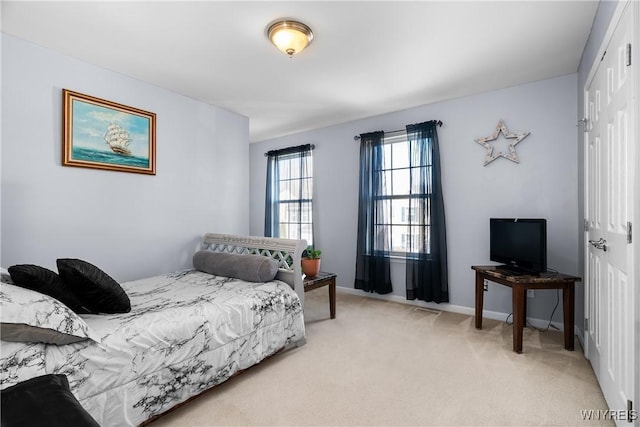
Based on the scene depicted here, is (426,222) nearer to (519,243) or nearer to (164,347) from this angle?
(519,243)

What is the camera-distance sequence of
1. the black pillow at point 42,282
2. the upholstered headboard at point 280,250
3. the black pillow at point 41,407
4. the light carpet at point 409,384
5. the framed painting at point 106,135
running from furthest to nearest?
the upholstered headboard at point 280,250
the framed painting at point 106,135
the light carpet at point 409,384
the black pillow at point 42,282
the black pillow at point 41,407

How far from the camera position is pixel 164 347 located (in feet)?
5.92

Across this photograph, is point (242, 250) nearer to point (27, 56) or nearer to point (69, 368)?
point (69, 368)

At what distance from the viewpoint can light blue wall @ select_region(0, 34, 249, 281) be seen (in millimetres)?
2393

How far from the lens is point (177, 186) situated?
3.50 m

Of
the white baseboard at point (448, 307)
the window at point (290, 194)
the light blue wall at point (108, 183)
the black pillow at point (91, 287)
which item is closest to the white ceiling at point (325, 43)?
the light blue wall at point (108, 183)

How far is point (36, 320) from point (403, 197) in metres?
3.63

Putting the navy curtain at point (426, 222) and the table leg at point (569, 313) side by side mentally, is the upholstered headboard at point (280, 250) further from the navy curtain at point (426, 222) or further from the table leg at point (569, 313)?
the table leg at point (569, 313)

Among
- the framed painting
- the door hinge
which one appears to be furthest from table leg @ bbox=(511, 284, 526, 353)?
the framed painting

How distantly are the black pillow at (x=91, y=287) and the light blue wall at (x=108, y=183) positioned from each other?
39.4 inches

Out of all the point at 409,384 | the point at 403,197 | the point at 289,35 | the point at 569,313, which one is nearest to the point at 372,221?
the point at 403,197

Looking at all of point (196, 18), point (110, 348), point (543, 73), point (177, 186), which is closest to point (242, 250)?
point (177, 186)

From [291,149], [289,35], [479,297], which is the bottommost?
[479,297]

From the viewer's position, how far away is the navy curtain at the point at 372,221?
4191mm
